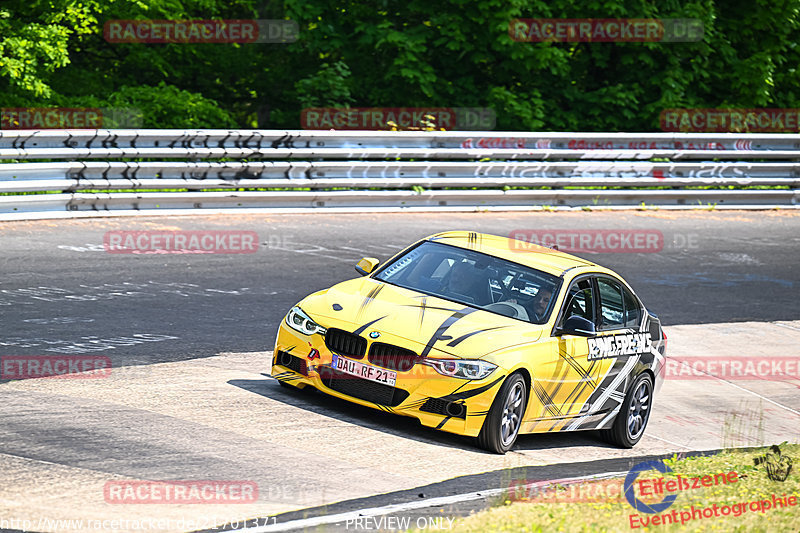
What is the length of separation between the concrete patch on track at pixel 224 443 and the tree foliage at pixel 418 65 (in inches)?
528

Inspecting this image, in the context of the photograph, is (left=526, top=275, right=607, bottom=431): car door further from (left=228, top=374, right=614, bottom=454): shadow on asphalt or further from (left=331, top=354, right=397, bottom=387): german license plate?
(left=331, top=354, right=397, bottom=387): german license plate

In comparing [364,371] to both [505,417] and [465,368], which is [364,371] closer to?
[465,368]

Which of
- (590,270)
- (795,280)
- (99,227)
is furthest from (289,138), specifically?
(590,270)

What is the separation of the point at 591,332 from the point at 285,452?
2.91 m

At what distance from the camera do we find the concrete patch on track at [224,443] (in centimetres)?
632

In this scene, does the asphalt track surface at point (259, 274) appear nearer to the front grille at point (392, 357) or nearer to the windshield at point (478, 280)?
the windshield at point (478, 280)

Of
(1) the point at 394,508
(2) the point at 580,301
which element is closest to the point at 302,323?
(2) the point at 580,301

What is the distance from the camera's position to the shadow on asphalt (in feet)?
28.2

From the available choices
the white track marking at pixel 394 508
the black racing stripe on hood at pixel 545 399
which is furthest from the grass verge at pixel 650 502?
the black racing stripe on hood at pixel 545 399

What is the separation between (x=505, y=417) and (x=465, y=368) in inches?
21.4

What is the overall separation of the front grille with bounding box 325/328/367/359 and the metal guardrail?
26.3ft

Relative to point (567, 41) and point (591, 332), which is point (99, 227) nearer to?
point (591, 332)

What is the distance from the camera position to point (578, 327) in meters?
9.12

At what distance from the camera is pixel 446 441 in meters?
8.62
